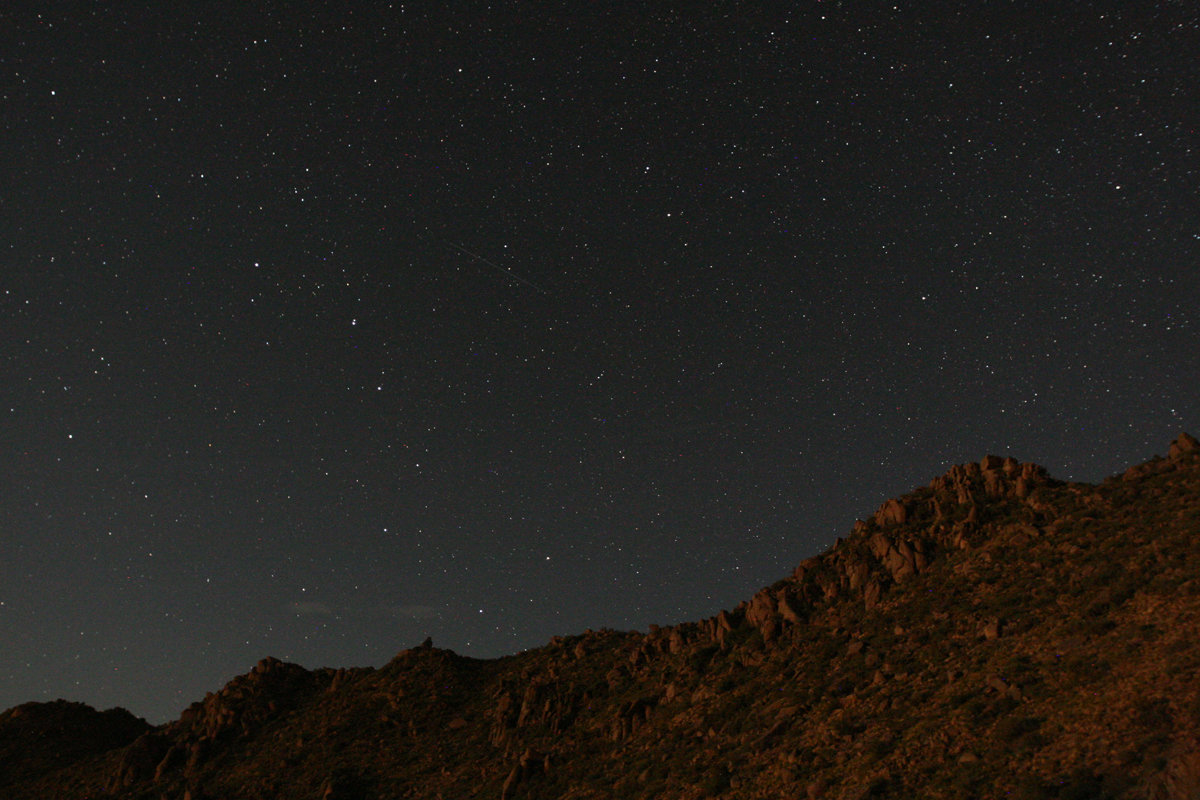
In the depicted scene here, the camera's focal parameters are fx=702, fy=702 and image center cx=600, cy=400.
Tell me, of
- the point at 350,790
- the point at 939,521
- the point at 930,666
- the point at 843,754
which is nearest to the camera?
the point at 843,754

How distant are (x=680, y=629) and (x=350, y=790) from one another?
922 inches

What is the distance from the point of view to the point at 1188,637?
2198 centimetres

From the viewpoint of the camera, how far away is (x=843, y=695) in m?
30.9

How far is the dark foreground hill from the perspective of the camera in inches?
853

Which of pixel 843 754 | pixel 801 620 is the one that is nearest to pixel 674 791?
pixel 843 754

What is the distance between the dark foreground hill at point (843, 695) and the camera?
2166 centimetres

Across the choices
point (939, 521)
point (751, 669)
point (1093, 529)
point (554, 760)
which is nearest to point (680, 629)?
point (751, 669)

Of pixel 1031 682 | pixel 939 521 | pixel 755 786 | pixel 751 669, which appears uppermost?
pixel 939 521

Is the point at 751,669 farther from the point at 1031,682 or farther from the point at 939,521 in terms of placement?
the point at 1031,682

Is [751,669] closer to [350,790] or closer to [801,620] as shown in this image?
[801,620]

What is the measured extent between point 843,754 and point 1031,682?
7011mm

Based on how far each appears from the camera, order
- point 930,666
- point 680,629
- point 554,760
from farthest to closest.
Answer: point 680,629 < point 554,760 < point 930,666

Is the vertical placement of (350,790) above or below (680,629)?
below

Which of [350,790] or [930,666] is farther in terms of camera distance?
[350,790]
